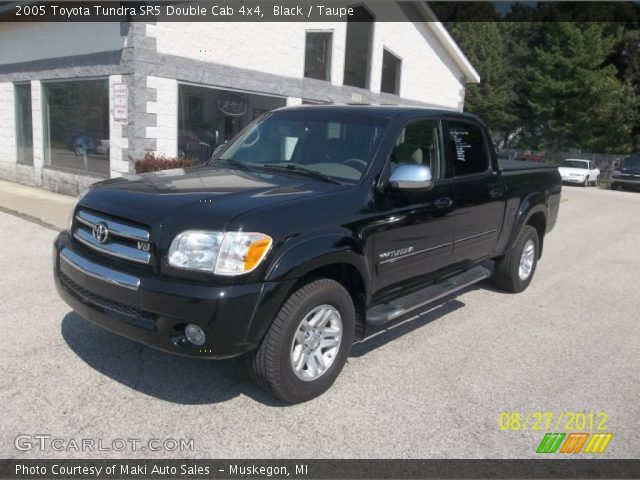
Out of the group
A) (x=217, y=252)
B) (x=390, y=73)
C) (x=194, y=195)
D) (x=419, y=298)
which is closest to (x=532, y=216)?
(x=419, y=298)

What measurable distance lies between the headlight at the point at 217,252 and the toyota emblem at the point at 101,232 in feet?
1.92

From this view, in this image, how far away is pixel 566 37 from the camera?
39.0 metres

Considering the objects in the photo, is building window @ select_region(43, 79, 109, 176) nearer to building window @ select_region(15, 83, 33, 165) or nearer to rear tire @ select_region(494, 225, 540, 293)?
building window @ select_region(15, 83, 33, 165)

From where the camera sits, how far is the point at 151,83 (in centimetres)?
1034

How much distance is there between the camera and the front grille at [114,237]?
10.9 feet

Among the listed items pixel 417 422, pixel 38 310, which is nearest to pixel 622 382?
pixel 417 422

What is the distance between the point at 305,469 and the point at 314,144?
249 cm

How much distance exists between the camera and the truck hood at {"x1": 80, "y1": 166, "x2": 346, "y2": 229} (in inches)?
129

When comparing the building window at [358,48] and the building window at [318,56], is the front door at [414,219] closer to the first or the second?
the building window at [318,56]

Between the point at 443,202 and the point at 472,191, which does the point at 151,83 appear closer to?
the point at 472,191

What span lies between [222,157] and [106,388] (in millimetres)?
2180

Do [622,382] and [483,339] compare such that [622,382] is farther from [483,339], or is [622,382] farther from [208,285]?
[208,285]

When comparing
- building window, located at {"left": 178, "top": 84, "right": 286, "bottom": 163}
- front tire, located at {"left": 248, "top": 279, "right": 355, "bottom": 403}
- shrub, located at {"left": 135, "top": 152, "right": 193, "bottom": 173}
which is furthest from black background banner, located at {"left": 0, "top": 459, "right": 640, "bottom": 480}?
building window, located at {"left": 178, "top": 84, "right": 286, "bottom": 163}

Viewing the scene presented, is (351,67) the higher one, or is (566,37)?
(566,37)
